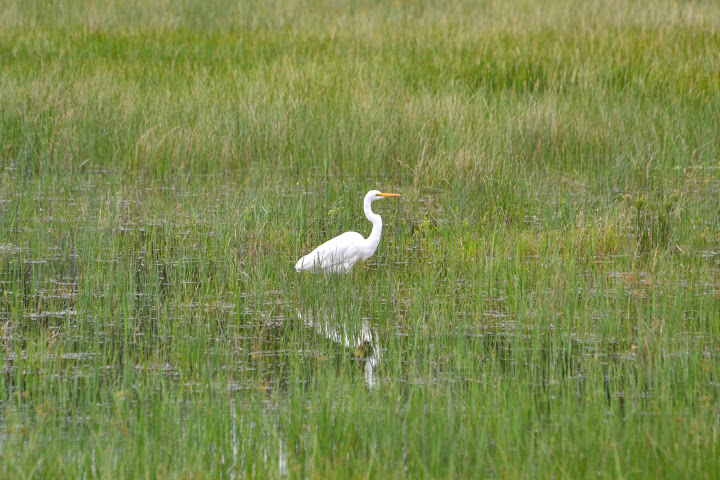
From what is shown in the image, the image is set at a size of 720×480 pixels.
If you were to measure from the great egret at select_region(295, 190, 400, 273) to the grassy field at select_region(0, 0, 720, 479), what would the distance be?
0.12m

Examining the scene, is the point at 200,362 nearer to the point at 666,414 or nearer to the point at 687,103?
the point at 666,414

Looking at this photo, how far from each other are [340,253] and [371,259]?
572 mm

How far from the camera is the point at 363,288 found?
5395mm

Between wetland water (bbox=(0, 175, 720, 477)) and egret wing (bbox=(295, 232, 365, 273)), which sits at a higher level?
egret wing (bbox=(295, 232, 365, 273))

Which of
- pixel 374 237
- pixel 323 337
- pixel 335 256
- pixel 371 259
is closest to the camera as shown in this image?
pixel 323 337

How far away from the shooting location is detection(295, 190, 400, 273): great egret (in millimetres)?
5422

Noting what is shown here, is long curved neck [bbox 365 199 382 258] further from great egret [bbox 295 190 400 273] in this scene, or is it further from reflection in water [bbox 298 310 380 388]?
reflection in water [bbox 298 310 380 388]

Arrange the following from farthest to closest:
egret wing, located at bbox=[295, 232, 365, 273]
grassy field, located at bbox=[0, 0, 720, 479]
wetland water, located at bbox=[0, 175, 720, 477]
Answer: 1. egret wing, located at bbox=[295, 232, 365, 273]
2. wetland water, located at bbox=[0, 175, 720, 477]
3. grassy field, located at bbox=[0, 0, 720, 479]

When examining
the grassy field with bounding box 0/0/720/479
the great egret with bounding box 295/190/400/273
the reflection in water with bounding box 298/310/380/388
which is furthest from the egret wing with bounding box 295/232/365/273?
the reflection in water with bounding box 298/310/380/388

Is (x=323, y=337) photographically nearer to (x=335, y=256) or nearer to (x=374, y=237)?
(x=335, y=256)

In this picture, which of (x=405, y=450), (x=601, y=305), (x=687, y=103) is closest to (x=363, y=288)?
(x=601, y=305)

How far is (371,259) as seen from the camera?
6098 mm

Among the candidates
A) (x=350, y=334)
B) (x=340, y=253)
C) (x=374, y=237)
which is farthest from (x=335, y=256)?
(x=350, y=334)

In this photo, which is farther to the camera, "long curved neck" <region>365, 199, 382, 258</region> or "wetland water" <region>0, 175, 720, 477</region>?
"long curved neck" <region>365, 199, 382, 258</region>
